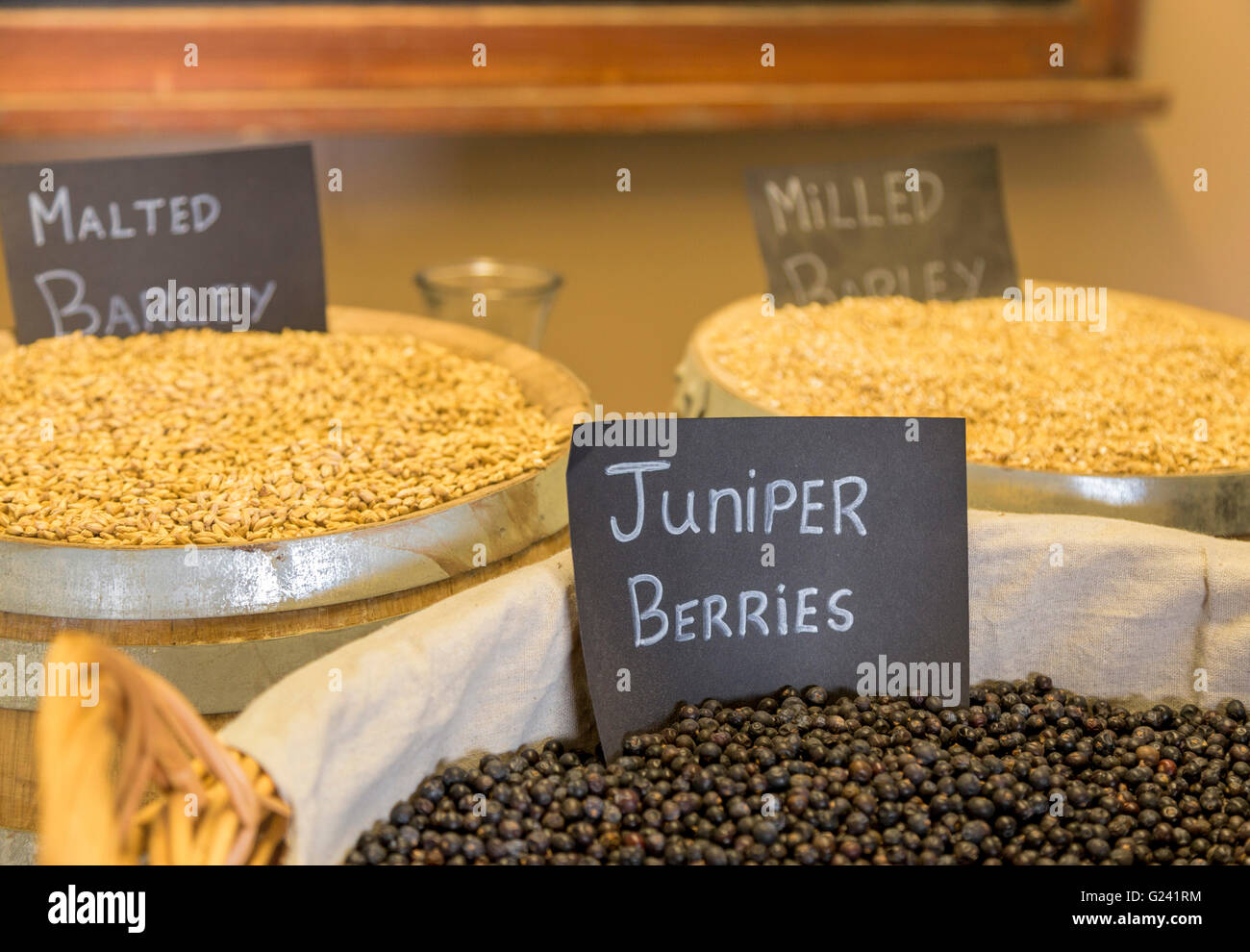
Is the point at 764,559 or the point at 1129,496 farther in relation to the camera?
the point at 1129,496

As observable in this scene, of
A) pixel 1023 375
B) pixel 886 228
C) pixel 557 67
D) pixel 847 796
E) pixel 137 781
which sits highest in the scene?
pixel 557 67

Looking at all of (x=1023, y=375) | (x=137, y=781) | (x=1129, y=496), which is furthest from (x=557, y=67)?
(x=137, y=781)

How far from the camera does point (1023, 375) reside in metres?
1.70

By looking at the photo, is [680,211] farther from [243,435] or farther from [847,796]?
[847,796]

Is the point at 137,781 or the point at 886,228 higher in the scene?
the point at 886,228

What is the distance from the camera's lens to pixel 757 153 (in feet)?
10.6

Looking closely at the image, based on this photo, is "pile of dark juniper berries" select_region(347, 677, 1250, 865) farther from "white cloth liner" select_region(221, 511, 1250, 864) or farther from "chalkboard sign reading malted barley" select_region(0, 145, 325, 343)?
"chalkboard sign reading malted barley" select_region(0, 145, 325, 343)

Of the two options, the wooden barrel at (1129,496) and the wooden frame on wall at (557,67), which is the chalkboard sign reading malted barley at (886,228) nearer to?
the wooden barrel at (1129,496)

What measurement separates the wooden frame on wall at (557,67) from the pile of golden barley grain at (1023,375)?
1.17m

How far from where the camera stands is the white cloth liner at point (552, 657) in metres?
0.93

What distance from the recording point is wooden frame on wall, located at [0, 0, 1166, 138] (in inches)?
108

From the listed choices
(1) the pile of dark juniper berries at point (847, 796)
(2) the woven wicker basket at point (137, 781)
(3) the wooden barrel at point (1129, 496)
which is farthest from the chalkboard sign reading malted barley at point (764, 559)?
(2) the woven wicker basket at point (137, 781)

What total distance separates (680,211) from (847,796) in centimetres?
241
